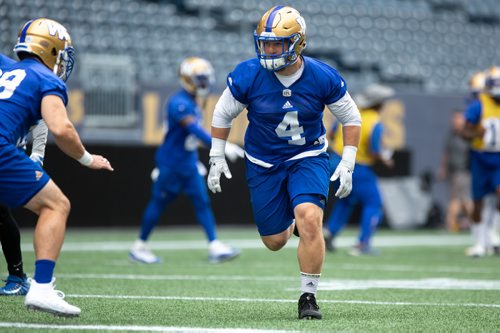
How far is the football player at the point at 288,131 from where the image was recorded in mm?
6254

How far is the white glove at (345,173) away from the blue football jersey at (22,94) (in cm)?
184

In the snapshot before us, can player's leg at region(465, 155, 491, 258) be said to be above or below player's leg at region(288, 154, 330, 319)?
below

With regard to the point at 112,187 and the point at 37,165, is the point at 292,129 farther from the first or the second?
the point at 112,187

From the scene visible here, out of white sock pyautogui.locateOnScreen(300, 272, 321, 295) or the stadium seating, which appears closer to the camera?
white sock pyautogui.locateOnScreen(300, 272, 321, 295)

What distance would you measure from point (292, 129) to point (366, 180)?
643 cm

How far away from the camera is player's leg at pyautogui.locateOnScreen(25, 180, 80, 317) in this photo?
17.4 ft

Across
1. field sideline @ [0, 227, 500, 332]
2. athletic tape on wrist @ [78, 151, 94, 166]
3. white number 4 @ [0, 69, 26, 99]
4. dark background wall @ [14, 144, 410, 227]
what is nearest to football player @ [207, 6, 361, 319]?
field sideline @ [0, 227, 500, 332]

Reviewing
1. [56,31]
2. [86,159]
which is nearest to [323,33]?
[56,31]

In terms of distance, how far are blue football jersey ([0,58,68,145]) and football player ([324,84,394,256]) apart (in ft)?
24.3

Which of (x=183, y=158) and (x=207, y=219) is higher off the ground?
(x=183, y=158)

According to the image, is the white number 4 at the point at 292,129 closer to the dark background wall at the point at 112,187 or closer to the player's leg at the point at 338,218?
the player's leg at the point at 338,218

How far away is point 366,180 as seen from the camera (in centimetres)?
1277

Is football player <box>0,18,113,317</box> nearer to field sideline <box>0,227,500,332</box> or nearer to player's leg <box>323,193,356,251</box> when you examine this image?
field sideline <box>0,227,500,332</box>

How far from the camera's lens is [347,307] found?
668cm
